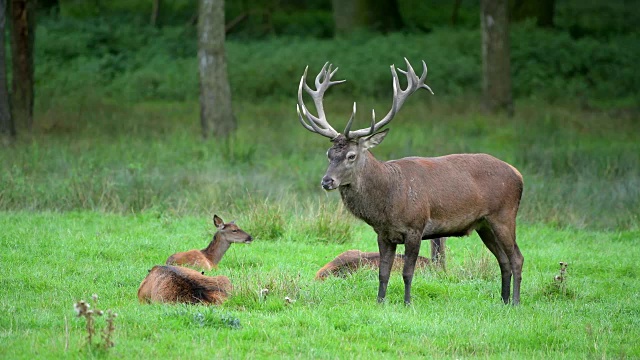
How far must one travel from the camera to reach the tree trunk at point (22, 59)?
19.2 m

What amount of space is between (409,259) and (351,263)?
52.2 inches

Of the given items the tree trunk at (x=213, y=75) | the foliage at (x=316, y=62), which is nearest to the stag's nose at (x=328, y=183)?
the tree trunk at (x=213, y=75)

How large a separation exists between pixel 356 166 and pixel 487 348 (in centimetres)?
221

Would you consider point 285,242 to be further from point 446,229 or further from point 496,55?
point 496,55

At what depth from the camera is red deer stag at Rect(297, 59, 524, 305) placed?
29.1ft

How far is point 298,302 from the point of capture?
8.51m

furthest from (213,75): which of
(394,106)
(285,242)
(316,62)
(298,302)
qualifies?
(298,302)

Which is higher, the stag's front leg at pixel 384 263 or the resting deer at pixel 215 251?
the stag's front leg at pixel 384 263

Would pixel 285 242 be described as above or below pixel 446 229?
below

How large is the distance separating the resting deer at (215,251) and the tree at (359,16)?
20031 mm

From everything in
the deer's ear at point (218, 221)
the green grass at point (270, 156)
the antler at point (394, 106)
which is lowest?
the green grass at point (270, 156)

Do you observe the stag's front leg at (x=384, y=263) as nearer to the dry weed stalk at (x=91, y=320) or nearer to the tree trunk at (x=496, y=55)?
the dry weed stalk at (x=91, y=320)

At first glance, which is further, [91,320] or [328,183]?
[328,183]

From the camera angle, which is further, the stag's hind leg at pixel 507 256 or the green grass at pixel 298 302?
the stag's hind leg at pixel 507 256
